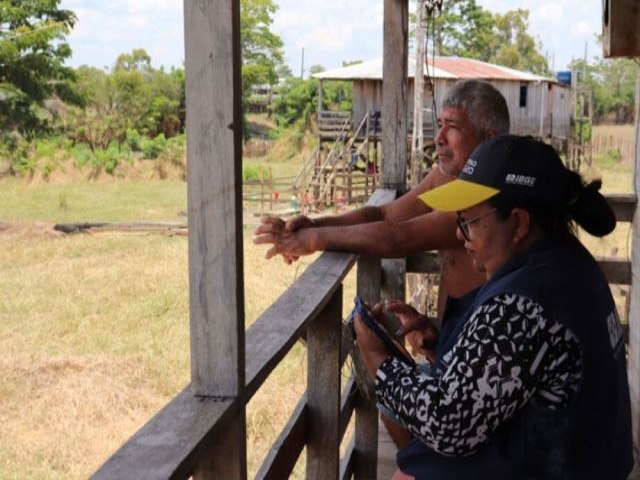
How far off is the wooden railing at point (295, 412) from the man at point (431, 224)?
0.24ft

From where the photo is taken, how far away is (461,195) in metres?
1.47

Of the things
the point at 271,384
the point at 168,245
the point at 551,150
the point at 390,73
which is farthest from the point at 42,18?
the point at 551,150

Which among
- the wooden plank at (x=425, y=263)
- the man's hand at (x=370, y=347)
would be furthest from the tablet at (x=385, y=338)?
the wooden plank at (x=425, y=263)

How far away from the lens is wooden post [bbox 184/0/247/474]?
3.86ft

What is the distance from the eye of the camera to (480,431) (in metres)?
1.34

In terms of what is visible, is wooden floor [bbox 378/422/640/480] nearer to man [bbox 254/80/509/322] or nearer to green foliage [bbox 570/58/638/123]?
man [bbox 254/80/509/322]

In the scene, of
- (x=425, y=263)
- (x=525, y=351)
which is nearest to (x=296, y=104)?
(x=425, y=263)

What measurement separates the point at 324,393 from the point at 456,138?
0.86m

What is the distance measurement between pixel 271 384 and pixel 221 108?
929 cm

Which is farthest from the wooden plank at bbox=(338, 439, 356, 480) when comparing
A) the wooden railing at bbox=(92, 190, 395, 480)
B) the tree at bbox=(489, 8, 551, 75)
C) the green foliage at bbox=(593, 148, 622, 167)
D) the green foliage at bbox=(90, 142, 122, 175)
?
the tree at bbox=(489, 8, 551, 75)

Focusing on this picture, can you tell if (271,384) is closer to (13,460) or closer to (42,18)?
(13,460)

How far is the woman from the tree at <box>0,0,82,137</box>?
856 inches

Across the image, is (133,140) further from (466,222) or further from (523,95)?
(466,222)

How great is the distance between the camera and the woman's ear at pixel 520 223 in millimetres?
1441
